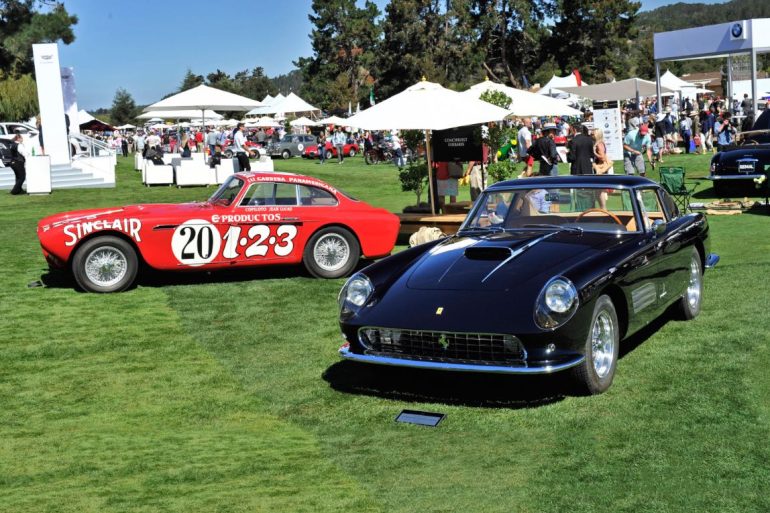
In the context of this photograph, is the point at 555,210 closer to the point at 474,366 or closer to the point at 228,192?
the point at 474,366

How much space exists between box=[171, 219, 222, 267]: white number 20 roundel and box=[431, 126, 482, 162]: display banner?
5140 millimetres

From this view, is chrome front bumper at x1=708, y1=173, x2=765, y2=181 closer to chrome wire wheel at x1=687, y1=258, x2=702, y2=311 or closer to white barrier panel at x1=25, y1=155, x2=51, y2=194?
chrome wire wheel at x1=687, y1=258, x2=702, y2=311

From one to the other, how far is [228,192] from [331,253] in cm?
147

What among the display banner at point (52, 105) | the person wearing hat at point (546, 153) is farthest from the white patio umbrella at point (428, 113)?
the display banner at point (52, 105)

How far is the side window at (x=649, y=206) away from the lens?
7.82 metres

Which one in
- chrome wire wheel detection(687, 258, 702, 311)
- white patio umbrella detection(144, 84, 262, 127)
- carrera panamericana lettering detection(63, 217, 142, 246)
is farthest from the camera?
white patio umbrella detection(144, 84, 262, 127)

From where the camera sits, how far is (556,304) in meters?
6.22

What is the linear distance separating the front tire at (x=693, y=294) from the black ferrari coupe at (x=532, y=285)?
10.5 inches

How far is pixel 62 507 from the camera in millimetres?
4746

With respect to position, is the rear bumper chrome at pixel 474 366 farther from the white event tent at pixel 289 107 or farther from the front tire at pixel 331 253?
the white event tent at pixel 289 107

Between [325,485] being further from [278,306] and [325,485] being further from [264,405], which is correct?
[278,306]

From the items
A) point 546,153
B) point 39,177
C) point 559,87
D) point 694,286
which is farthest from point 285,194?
point 559,87

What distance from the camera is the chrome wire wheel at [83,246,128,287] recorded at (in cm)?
1111

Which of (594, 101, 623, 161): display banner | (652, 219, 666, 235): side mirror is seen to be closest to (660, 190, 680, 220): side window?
(652, 219, 666, 235): side mirror
